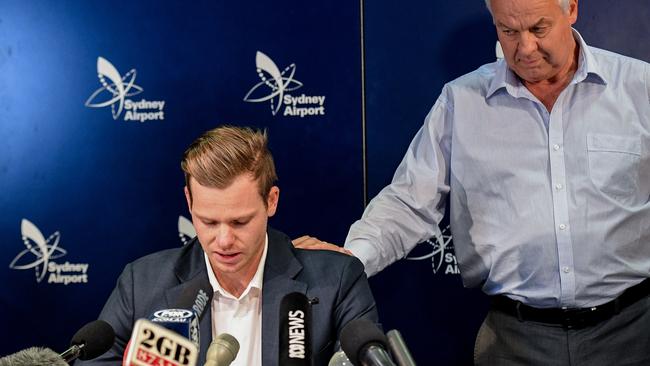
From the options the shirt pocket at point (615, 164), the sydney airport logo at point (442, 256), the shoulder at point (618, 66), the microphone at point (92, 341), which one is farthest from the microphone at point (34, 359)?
the sydney airport logo at point (442, 256)

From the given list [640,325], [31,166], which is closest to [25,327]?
[31,166]

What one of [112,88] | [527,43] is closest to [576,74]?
[527,43]

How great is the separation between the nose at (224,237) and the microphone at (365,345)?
27.8 inches

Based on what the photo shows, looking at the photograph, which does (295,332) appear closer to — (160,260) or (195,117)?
(160,260)

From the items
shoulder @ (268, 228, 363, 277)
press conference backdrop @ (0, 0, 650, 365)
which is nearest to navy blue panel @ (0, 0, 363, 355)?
press conference backdrop @ (0, 0, 650, 365)

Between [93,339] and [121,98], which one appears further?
[121,98]

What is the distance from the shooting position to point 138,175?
11.7ft

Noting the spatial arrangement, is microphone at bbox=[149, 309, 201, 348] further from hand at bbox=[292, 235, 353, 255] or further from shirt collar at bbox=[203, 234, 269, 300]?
hand at bbox=[292, 235, 353, 255]

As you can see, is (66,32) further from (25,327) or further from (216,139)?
(216,139)

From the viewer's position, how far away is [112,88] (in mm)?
3559

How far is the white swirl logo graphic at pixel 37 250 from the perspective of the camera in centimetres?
362

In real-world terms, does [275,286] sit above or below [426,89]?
below

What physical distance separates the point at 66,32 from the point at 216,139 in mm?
1505

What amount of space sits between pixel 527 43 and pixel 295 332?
1.23 m
